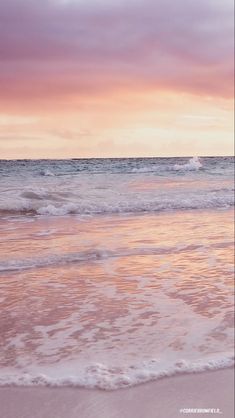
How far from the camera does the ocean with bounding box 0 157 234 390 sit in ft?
9.61

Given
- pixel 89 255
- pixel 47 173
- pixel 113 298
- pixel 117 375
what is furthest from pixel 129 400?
pixel 47 173

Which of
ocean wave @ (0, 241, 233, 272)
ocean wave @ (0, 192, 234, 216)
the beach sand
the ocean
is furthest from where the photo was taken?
ocean wave @ (0, 192, 234, 216)

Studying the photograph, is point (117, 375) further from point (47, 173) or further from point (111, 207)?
point (47, 173)

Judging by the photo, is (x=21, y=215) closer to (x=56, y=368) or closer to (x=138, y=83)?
(x=138, y=83)

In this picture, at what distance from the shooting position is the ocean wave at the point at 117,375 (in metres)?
2.71

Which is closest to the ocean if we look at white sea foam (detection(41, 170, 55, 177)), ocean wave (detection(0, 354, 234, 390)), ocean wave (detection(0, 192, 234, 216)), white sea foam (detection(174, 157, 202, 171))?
ocean wave (detection(0, 354, 234, 390))

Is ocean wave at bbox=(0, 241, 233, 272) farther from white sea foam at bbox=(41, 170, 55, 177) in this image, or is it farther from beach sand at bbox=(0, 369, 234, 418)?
white sea foam at bbox=(41, 170, 55, 177)

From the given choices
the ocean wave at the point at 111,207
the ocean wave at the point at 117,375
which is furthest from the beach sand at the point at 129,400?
the ocean wave at the point at 111,207

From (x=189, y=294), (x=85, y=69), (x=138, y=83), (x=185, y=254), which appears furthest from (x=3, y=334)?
(x=138, y=83)

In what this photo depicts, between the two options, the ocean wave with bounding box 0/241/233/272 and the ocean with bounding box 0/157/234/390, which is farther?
the ocean wave with bounding box 0/241/233/272

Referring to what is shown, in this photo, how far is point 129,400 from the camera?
8.44 ft

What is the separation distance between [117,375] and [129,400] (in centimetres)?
22

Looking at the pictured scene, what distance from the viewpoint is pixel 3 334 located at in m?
3.41

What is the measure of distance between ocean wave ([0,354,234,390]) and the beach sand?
0.04 metres
